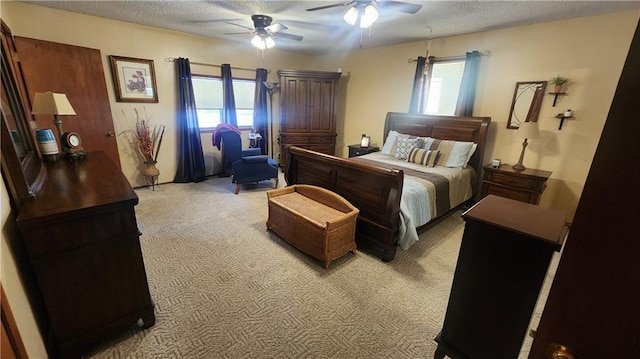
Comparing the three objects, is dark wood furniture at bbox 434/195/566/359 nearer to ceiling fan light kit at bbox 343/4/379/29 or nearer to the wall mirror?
ceiling fan light kit at bbox 343/4/379/29

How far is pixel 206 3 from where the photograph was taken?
2.94m

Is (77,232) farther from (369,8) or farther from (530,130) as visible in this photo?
(530,130)

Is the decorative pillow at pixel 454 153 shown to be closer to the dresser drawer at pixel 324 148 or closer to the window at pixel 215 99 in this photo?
the dresser drawer at pixel 324 148

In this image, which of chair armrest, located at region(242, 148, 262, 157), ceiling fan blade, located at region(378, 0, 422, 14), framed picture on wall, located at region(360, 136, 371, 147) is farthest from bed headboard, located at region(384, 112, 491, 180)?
chair armrest, located at region(242, 148, 262, 157)

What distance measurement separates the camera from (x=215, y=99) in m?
4.95

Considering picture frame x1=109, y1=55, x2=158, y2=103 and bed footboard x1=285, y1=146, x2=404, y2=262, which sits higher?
picture frame x1=109, y1=55, x2=158, y2=103

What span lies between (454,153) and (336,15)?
2415 millimetres

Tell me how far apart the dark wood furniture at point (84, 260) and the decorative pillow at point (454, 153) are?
359 centimetres

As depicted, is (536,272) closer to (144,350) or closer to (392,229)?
(392,229)

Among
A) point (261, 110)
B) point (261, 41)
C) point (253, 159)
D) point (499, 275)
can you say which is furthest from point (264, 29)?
point (499, 275)

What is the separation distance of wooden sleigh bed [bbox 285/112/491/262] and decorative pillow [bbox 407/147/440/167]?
1.78 ft

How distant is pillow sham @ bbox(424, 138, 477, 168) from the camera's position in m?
3.59

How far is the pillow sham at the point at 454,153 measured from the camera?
3587mm

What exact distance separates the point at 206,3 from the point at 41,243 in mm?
2853
